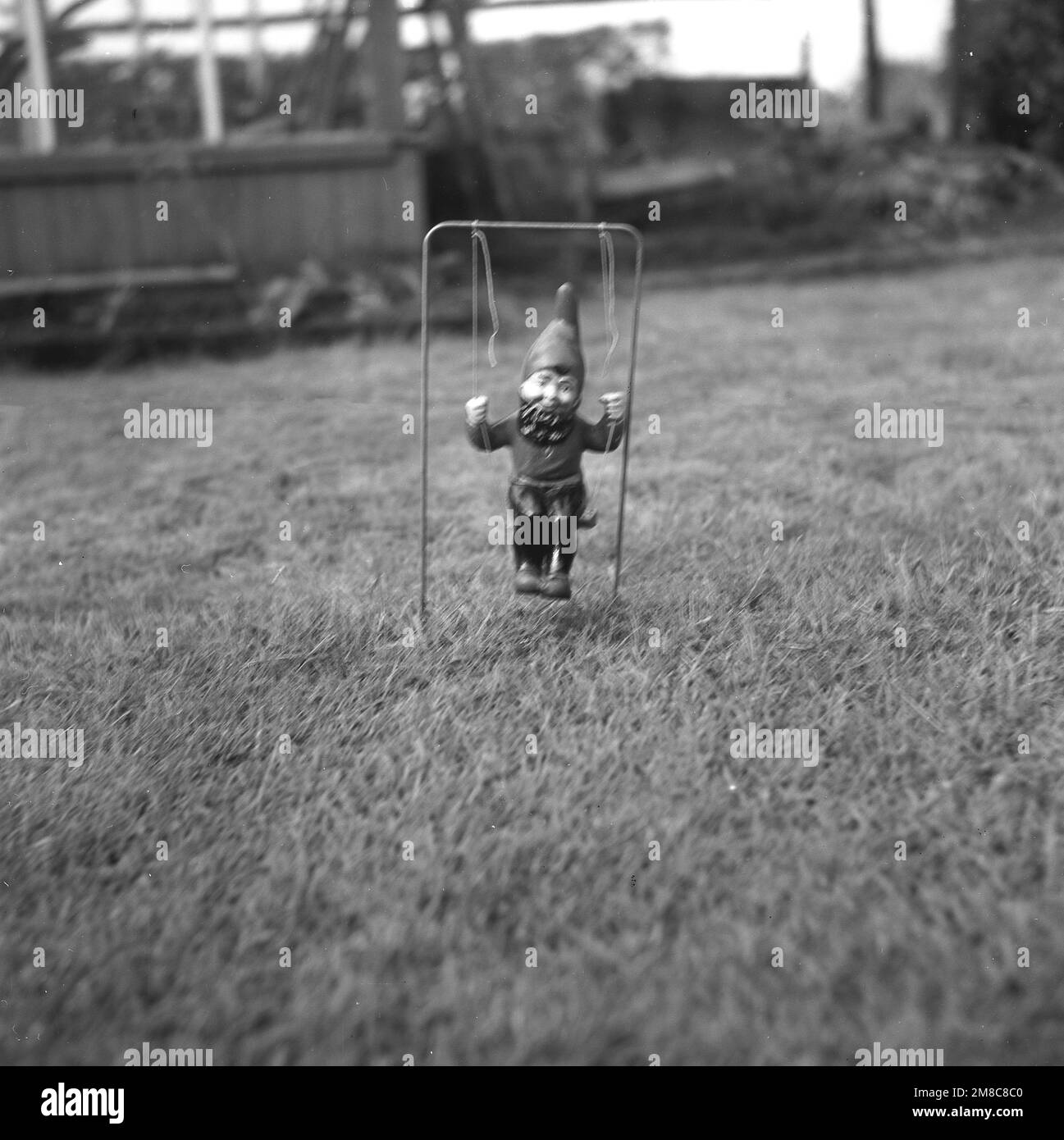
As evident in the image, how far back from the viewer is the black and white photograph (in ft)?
6.91

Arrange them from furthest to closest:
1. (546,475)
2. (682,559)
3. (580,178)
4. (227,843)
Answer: (580,178) → (682,559) → (546,475) → (227,843)

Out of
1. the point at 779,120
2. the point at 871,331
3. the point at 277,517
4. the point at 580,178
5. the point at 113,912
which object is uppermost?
the point at 779,120

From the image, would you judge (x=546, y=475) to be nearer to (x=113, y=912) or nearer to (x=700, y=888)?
(x=700, y=888)

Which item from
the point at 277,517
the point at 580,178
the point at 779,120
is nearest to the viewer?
the point at 277,517

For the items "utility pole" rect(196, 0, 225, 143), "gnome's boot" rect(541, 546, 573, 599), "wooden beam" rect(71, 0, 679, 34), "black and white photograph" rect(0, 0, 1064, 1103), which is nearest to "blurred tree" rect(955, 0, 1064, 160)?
"black and white photograph" rect(0, 0, 1064, 1103)

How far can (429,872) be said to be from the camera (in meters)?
2.43

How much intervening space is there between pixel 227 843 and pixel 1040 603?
2.43 metres

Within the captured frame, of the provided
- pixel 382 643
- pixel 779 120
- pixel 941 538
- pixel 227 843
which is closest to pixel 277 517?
pixel 382 643

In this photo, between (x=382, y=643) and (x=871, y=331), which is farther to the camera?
(x=871, y=331)

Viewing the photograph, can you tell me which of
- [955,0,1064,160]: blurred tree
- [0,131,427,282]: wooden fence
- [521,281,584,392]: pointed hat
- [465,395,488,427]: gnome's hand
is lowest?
[465,395,488,427]: gnome's hand

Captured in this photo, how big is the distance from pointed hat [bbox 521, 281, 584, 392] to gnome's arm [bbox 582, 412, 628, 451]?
116 millimetres

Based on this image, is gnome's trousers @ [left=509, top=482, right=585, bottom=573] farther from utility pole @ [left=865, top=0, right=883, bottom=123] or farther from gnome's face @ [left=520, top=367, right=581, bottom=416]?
utility pole @ [left=865, top=0, right=883, bottom=123]

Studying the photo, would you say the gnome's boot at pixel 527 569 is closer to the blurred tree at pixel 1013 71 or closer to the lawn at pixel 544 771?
the lawn at pixel 544 771

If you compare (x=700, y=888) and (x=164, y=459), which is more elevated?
(x=164, y=459)
